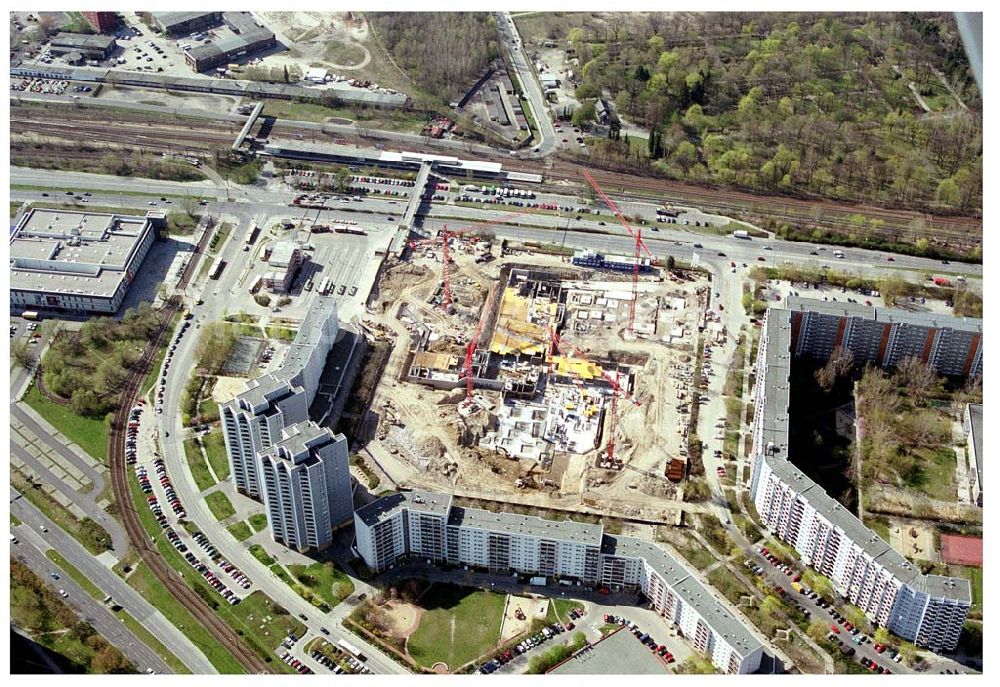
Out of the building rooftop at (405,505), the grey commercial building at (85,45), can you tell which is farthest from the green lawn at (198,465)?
the grey commercial building at (85,45)

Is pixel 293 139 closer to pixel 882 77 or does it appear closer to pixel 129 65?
pixel 129 65

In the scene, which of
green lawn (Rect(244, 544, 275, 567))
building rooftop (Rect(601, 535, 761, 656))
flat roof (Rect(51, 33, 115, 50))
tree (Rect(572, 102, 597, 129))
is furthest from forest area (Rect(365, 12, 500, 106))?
building rooftop (Rect(601, 535, 761, 656))

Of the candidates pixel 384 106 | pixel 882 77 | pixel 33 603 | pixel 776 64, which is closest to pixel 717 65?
pixel 776 64

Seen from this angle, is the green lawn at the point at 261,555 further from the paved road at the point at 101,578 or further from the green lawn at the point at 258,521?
the paved road at the point at 101,578

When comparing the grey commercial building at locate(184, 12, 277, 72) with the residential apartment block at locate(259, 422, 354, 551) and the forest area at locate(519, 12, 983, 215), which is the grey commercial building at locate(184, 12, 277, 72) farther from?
the residential apartment block at locate(259, 422, 354, 551)

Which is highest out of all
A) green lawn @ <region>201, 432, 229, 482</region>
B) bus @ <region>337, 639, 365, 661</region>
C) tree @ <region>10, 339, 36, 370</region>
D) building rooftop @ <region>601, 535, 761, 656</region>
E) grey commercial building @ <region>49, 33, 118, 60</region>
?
grey commercial building @ <region>49, 33, 118, 60</region>

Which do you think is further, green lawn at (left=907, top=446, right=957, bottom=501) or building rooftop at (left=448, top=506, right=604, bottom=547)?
green lawn at (left=907, top=446, right=957, bottom=501)
